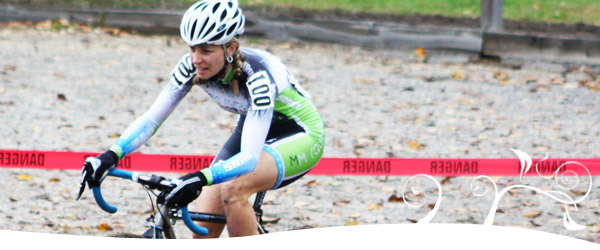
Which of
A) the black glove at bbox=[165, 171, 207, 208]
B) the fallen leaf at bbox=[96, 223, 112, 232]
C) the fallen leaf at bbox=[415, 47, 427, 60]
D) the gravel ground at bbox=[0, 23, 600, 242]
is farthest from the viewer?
the fallen leaf at bbox=[415, 47, 427, 60]

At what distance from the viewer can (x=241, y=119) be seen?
510 centimetres

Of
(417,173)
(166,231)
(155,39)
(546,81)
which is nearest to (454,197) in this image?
(417,173)

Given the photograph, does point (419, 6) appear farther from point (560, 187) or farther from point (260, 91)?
point (260, 91)

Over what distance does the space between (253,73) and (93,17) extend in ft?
32.2

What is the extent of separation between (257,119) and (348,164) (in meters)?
2.36

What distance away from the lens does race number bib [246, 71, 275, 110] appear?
4586mm

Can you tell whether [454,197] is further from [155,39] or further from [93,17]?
[93,17]

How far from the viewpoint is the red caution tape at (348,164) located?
6668 mm

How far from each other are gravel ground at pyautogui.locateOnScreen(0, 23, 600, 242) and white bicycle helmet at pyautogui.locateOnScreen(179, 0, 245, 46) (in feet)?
7.63

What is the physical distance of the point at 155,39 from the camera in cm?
1352

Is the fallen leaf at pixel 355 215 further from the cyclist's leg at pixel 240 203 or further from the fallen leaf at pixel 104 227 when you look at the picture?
the cyclist's leg at pixel 240 203

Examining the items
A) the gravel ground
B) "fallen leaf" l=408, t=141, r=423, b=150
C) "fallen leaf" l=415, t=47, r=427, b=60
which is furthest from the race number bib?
"fallen leaf" l=415, t=47, r=427, b=60

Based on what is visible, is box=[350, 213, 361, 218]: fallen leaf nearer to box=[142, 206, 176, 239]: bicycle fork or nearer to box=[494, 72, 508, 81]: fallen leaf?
box=[142, 206, 176, 239]: bicycle fork

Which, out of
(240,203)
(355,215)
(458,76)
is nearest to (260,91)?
(240,203)
